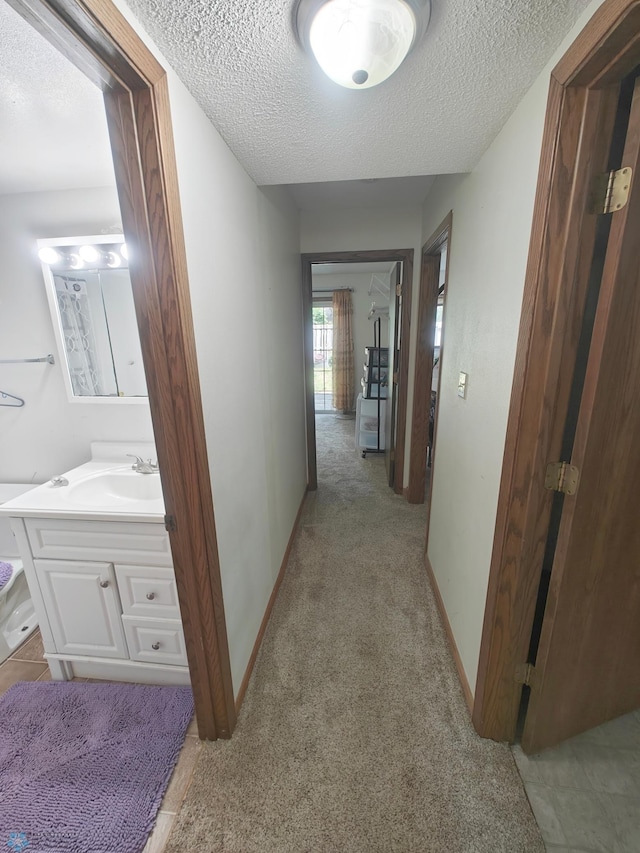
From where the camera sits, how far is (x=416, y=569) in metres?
2.21

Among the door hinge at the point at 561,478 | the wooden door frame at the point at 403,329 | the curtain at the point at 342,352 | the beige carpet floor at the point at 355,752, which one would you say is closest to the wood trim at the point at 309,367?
the wooden door frame at the point at 403,329

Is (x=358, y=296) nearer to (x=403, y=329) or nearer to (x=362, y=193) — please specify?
(x=403, y=329)

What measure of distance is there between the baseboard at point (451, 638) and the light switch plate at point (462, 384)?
3.70 feet

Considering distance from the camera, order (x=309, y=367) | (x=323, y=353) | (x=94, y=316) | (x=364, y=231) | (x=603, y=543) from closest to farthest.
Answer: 1. (x=603, y=543)
2. (x=94, y=316)
3. (x=364, y=231)
4. (x=309, y=367)
5. (x=323, y=353)

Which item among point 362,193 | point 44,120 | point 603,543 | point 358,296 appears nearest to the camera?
point 603,543

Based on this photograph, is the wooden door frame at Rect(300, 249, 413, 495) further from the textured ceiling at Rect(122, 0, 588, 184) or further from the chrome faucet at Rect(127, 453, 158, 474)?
the chrome faucet at Rect(127, 453, 158, 474)

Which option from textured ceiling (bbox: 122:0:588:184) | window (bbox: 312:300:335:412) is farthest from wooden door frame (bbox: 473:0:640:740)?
window (bbox: 312:300:335:412)

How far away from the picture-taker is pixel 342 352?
5.88m

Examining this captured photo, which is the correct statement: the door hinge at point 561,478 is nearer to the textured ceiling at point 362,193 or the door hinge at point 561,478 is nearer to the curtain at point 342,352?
the textured ceiling at point 362,193

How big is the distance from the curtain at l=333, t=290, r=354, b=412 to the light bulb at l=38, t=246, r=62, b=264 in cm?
445

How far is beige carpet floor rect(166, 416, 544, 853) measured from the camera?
1.03 m

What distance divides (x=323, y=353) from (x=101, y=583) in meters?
5.25

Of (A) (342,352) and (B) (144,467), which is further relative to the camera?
(A) (342,352)

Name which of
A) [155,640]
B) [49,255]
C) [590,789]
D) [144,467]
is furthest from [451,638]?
[49,255]
